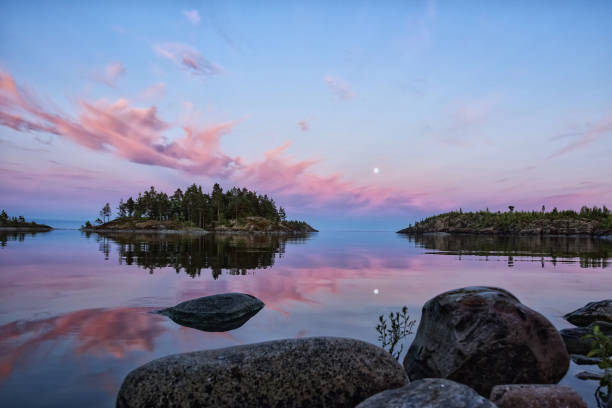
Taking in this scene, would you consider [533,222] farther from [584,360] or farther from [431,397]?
[431,397]

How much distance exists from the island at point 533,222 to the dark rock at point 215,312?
127921 mm

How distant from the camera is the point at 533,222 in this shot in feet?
403

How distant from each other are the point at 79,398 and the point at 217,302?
21.3 ft

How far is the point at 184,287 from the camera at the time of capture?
1792cm

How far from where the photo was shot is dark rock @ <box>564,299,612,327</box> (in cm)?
1192

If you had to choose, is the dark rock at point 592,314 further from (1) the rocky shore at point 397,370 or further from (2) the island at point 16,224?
(2) the island at point 16,224

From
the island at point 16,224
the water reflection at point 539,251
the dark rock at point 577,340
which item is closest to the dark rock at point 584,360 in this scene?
the dark rock at point 577,340

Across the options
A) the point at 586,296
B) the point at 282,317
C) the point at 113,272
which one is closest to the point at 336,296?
the point at 282,317

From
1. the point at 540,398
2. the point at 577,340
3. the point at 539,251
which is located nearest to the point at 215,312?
the point at 540,398

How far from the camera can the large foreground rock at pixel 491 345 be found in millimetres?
6906

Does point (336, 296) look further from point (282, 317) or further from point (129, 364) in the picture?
point (129, 364)

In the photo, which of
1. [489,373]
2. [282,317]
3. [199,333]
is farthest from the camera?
[282,317]

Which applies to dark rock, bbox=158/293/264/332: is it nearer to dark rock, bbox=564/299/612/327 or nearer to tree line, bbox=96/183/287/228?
dark rock, bbox=564/299/612/327

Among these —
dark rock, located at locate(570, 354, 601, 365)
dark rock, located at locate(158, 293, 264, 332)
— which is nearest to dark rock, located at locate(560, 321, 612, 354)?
dark rock, located at locate(570, 354, 601, 365)
